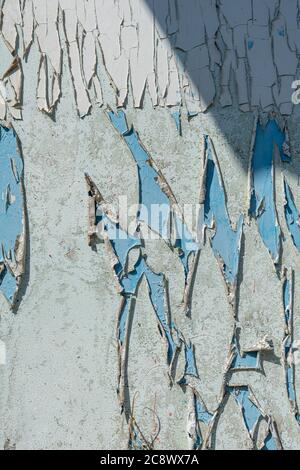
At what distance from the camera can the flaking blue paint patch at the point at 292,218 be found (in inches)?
76.4

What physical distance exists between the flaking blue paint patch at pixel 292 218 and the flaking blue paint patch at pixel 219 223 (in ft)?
0.44

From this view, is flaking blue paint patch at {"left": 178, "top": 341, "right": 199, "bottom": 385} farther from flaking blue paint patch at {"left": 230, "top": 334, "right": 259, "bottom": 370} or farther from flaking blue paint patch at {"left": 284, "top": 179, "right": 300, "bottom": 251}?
flaking blue paint patch at {"left": 284, "top": 179, "right": 300, "bottom": 251}

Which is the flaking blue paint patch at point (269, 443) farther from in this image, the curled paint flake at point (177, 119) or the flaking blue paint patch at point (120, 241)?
the curled paint flake at point (177, 119)

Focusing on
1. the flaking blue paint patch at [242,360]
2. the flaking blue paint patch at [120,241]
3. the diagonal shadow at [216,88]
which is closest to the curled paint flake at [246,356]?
the flaking blue paint patch at [242,360]

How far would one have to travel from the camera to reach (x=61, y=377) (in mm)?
1901

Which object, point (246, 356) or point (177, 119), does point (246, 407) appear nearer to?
point (246, 356)

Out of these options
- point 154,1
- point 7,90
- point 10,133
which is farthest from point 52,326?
point 154,1

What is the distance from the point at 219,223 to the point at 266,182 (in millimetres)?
178

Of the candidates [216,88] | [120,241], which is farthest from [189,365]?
[216,88]

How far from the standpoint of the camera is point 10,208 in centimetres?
191

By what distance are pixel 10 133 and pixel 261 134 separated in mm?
709

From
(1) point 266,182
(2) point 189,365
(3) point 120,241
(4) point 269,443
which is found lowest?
(4) point 269,443

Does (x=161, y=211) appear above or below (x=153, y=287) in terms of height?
above

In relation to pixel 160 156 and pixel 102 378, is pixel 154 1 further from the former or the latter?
pixel 102 378
